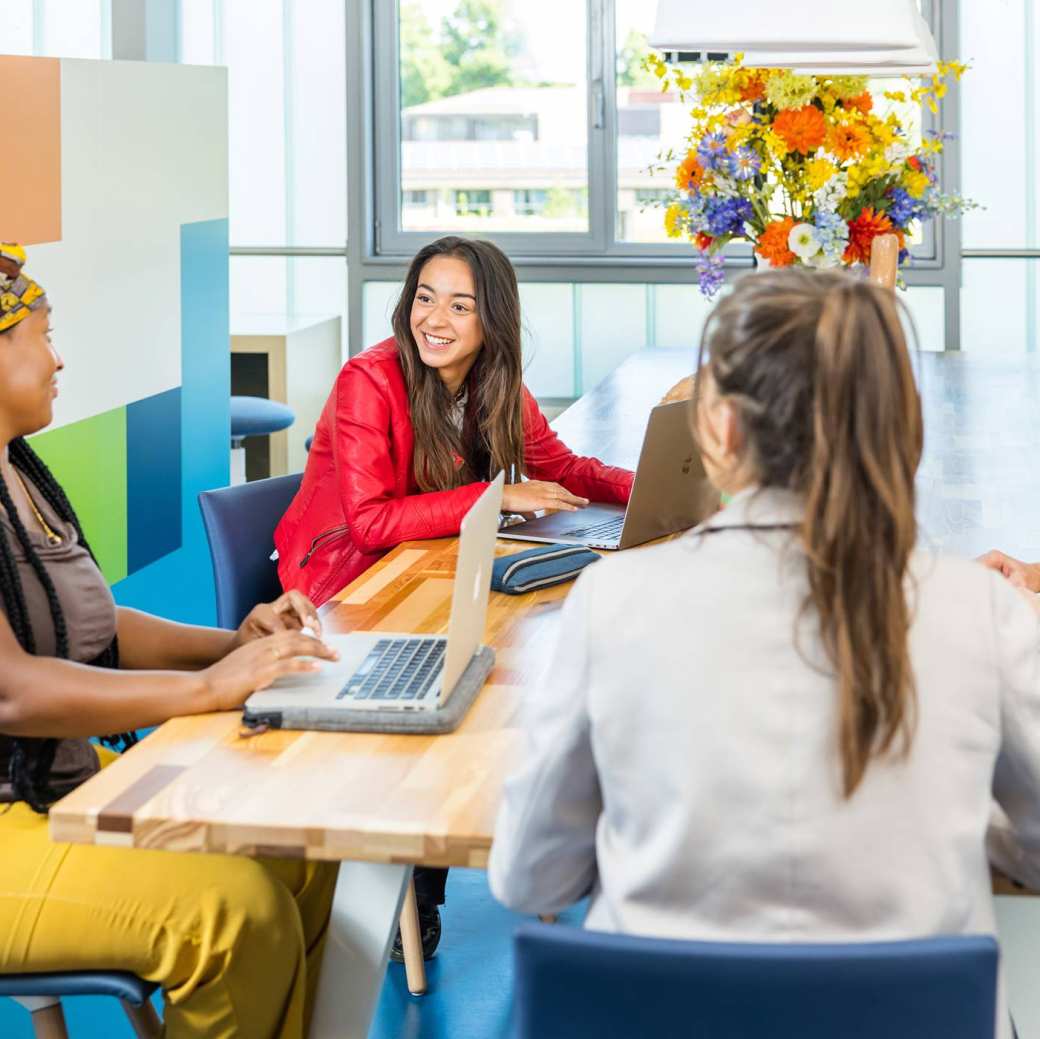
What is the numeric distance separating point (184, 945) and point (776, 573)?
823 millimetres

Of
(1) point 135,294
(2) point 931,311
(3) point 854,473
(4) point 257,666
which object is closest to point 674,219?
(1) point 135,294

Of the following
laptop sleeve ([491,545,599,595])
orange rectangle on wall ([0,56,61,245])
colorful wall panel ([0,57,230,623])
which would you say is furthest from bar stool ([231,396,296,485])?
laptop sleeve ([491,545,599,595])

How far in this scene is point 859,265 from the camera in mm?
2861

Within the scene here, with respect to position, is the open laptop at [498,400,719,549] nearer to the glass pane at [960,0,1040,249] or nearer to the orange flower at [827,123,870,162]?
the orange flower at [827,123,870,162]

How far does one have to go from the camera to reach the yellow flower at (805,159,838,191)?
278cm

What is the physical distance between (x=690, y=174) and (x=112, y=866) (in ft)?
5.96

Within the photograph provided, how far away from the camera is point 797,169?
2.83 m

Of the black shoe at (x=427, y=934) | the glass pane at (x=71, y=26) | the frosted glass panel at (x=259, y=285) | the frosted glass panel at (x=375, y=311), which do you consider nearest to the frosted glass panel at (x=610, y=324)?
the frosted glass panel at (x=375, y=311)

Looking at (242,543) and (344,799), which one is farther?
(242,543)

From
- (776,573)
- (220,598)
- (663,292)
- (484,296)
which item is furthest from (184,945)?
(663,292)

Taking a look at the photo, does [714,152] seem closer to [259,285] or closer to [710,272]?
[710,272]

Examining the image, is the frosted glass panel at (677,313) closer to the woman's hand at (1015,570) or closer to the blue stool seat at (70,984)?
the woman's hand at (1015,570)

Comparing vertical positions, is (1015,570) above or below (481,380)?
below

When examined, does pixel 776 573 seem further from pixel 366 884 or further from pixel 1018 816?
pixel 366 884
